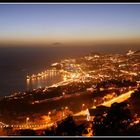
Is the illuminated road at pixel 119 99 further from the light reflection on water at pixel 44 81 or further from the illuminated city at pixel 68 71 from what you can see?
the light reflection on water at pixel 44 81

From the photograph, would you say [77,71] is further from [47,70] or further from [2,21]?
[2,21]

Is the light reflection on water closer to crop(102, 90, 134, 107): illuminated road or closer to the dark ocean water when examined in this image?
the dark ocean water

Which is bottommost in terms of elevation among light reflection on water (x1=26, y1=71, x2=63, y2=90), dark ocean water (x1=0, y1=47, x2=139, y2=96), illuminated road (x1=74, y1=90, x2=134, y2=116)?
illuminated road (x1=74, y1=90, x2=134, y2=116)

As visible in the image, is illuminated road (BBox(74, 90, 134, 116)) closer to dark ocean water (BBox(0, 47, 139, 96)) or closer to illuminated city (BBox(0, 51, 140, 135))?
illuminated city (BBox(0, 51, 140, 135))

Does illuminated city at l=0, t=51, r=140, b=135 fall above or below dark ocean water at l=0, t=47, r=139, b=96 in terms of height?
below

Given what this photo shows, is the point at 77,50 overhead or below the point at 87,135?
overhead

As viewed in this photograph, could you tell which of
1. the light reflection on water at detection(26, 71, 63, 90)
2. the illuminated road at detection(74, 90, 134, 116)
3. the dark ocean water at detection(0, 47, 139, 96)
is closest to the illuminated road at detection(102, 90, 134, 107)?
the illuminated road at detection(74, 90, 134, 116)

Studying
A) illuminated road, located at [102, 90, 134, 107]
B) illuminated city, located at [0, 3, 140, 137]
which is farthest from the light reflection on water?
illuminated road, located at [102, 90, 134, 107]

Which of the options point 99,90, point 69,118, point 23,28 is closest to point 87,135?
point 69,118
